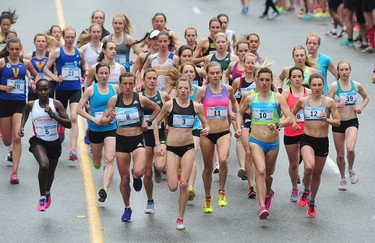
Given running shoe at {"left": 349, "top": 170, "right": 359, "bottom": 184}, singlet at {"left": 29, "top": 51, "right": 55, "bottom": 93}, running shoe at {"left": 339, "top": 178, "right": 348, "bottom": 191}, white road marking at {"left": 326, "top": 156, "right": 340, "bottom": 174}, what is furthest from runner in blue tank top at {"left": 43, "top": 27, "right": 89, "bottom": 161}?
running shoe at {"left": 349, "top": 170, "right": 359, "bottom": 184}

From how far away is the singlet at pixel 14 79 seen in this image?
17312 mm

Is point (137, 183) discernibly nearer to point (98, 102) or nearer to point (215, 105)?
point (215, 105)

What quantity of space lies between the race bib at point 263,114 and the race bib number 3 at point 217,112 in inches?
25.2

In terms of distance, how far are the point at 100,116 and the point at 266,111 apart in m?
2.65

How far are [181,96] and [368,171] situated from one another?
421cm

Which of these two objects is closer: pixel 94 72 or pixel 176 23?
pixel 94 72

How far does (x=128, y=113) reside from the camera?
589 inches

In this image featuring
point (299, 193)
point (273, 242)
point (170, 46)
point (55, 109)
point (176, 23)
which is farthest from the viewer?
point (176, 23)

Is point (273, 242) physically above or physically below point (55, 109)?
below

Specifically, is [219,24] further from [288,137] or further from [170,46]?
[288,137]

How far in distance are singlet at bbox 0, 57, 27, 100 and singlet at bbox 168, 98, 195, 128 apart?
3.41 m

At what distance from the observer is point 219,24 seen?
63.7 feet

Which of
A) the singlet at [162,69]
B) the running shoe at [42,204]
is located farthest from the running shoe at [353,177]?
the running shoe at [42,204]

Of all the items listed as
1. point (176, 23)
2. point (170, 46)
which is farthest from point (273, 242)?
point (176, 23)
